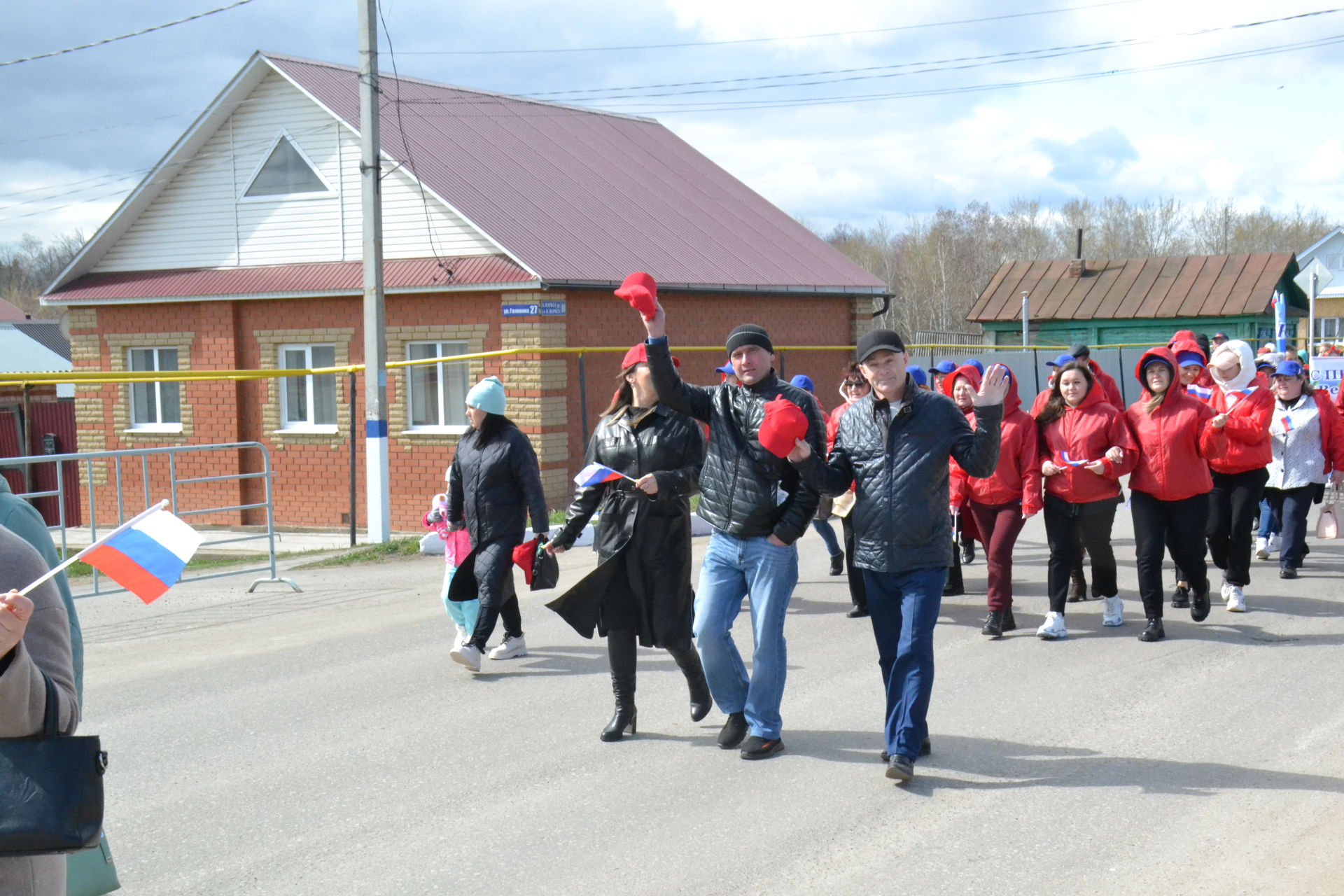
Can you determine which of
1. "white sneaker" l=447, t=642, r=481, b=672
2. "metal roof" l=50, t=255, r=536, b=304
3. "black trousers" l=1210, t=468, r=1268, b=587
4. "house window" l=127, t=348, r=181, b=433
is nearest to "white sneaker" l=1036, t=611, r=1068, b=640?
"black trousers" l=1210, t=468, r=1268, b=587

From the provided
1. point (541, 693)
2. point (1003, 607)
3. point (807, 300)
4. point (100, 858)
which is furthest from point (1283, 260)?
point (100, 858)

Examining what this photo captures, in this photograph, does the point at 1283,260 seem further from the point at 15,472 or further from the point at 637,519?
the point at 637,519

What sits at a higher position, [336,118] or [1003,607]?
[336,118]

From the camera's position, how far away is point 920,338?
225 feet

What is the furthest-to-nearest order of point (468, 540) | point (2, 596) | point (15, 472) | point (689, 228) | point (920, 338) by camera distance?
point (920, 338), point (689, 228), point (15, 472), point (468, 540), point (2, 596)

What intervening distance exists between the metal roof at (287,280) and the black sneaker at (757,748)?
41.1ft

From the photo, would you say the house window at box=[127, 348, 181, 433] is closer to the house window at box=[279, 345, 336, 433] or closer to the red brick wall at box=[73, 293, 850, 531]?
the red brick wall at box=[73, 293, 850, 531]

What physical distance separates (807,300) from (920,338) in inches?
1823

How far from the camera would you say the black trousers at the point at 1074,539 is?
8.01m

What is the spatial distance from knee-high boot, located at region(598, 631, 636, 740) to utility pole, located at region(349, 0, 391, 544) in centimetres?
814

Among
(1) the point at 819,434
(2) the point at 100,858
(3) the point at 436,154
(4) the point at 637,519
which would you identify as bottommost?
(2) the point at 100,858

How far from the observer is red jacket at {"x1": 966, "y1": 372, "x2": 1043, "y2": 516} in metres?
8.08

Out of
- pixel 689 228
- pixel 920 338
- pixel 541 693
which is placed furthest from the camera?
pixel 920 338

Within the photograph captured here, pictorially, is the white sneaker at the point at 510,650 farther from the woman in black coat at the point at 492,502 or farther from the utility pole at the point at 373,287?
the utility pole at the point at 373,287
